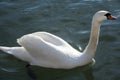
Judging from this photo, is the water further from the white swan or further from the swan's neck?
the swan's neck

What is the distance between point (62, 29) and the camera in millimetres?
10242

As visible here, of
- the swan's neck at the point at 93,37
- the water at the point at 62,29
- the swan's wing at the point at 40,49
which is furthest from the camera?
the water at the point at 62,29

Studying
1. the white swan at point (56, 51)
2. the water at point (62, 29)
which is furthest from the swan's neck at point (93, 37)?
the water at point (62, 29)

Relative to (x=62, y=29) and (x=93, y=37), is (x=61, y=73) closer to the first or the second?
(x=93, y=37)

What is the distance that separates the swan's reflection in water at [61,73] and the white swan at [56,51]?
0.43ft

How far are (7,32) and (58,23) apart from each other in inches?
54.5

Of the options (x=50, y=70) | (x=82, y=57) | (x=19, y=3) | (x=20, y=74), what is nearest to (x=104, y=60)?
(x=82, y=57)

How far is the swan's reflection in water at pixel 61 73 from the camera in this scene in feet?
27.9

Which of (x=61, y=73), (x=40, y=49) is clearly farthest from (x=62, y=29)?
(x=61, y=73)

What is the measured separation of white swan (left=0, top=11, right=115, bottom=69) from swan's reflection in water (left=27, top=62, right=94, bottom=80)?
0.13 meters

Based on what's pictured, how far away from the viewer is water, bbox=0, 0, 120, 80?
8.62m

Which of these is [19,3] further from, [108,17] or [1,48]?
[108,17]

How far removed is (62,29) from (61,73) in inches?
75.3

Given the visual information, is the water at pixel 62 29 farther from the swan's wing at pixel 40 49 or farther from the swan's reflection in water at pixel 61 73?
the swan's wing at pixel 40 49
